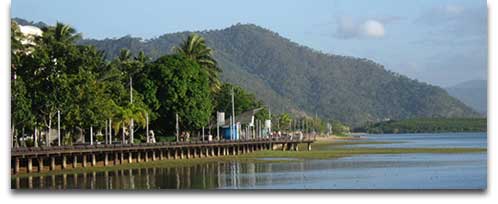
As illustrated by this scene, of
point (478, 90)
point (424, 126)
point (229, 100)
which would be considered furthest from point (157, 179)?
point (424, 126)

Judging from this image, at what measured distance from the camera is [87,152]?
135 feet

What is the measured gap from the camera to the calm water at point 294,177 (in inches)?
1145

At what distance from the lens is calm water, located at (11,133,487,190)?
29094mm

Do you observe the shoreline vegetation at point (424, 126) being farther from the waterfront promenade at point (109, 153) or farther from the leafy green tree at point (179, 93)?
the waterfront promenade at point (109, 153)

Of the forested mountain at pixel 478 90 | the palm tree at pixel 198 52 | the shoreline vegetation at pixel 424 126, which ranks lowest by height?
the shoreline vegetation at pixel 424 126

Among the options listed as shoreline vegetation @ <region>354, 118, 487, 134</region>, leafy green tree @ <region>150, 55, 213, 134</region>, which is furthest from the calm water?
shoreline vegetation @ <region>354, 118, 487, 134</region>

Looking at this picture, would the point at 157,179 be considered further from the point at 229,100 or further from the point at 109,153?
the point at 229,100

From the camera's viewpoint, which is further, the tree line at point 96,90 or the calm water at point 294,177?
the tree line at point 96,90

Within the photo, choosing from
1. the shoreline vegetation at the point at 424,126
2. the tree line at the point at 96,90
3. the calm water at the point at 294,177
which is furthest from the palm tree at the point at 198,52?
the shoreline vegetation at the point at 424,126

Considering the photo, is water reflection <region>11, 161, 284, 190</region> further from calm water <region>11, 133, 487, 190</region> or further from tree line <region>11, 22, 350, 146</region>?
tree line <region>11, 22, 350, 146</region>

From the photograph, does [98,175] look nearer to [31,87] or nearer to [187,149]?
[31,87]

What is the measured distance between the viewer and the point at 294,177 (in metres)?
33.6

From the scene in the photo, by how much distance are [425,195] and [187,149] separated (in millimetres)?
33734

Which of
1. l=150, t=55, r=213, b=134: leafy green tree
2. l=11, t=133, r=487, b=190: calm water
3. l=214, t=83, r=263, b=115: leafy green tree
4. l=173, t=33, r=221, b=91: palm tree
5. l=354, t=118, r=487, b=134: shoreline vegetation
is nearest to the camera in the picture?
l=11, t=133, r=487, b=190: calm water
